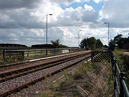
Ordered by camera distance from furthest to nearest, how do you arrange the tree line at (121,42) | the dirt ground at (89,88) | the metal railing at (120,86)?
1. the tree line at (121,42)
2. the dirt ground at (89,88)
3. the metal railing at (120,86)

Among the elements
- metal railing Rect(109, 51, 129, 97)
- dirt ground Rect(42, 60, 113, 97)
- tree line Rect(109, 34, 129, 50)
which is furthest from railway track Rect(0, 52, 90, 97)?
tree line Rect(109, 34, 129, 50)

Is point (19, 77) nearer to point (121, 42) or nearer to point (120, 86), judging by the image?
point (120, 86)

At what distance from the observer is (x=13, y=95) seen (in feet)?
28.9

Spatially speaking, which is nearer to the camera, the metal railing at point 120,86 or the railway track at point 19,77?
the metal railing at point 120,86

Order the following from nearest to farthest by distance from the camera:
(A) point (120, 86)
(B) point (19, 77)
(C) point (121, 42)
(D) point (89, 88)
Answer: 1. (A) point (120, 86)
2. (D) point (89, 88)
3. (B) point (19, 77)
4. (C) point (121, 42)

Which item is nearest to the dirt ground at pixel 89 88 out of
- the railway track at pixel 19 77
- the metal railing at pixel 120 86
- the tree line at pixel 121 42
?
the metal railing at pixel 120 86

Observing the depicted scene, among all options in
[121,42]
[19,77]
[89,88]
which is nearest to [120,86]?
[89,88]

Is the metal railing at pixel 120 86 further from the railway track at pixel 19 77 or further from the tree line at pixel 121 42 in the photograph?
the tree line at pixel 121 42

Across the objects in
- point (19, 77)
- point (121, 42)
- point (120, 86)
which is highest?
point (121, 42)

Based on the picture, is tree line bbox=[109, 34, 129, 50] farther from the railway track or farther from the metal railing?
the metal railing

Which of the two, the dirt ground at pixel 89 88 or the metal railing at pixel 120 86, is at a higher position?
the metal railing at pixel 120 86

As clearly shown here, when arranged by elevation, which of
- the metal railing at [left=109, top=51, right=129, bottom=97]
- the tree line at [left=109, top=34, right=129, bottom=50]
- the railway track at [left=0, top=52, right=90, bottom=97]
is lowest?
the railway track at [left=0, top=52, right=90, bottom=97]

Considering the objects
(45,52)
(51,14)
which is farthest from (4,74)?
(51,14)

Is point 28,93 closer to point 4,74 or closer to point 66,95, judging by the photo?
point 66,95
